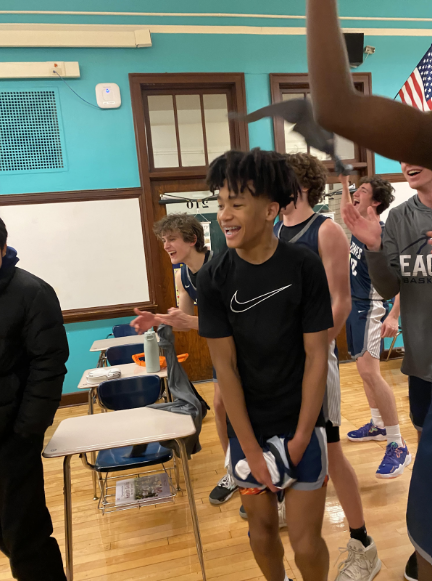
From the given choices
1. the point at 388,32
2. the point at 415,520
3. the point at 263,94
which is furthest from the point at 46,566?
the point at 388,32

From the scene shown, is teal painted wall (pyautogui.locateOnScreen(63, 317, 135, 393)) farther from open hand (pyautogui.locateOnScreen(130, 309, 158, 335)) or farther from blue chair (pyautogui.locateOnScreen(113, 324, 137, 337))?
open hand (pyautogui.locateOnScreen(130, 309, 158, 335))

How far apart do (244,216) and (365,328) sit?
7.22 ft

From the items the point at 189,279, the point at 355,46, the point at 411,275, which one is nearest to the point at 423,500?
the point at 411,275

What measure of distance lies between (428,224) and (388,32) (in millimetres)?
4538

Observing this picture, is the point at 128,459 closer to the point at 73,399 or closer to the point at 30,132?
the point at 73,399

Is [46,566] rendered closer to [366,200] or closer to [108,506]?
[108,506]

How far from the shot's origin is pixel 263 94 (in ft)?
15.5

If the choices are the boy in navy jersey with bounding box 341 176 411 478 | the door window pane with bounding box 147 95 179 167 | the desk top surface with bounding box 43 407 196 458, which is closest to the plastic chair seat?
the desk top surface with bounding box 43 407 196 458

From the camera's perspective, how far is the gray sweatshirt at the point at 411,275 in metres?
1.58

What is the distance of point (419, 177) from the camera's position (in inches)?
57.8

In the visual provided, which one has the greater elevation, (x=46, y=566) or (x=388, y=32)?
(x=388, y=32)

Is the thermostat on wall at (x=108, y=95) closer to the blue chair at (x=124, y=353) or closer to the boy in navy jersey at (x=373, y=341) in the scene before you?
the blue chair at (x=124, y=353)

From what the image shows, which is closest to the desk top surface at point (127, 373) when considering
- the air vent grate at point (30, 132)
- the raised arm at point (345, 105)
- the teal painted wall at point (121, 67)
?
the teal painted wall at point (121, 67)

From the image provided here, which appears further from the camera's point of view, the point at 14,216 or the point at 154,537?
the point at 14,216
